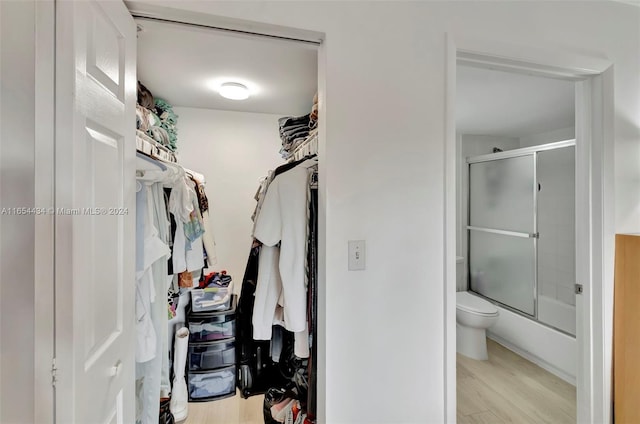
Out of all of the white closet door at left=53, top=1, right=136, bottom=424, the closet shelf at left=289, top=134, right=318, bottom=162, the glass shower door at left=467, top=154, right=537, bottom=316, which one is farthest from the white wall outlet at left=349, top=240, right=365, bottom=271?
the glass shower door at left=467, top=154, right=537, bottom=316

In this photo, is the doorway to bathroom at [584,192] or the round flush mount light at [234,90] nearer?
the doorway to bathroom at [584,192]

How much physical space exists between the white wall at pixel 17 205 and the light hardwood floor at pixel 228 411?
152 cm

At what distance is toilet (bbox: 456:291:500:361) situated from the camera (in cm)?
249

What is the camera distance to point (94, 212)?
0.74 meters

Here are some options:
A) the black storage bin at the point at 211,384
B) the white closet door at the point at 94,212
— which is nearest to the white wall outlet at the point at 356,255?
the white closet door at the point at 94,212

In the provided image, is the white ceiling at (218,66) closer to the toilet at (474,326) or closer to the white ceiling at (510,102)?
the white ceiling at (510,102)

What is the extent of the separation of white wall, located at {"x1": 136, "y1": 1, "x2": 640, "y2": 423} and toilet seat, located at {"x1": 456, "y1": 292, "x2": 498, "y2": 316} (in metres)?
1.55

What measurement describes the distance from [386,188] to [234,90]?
151cm

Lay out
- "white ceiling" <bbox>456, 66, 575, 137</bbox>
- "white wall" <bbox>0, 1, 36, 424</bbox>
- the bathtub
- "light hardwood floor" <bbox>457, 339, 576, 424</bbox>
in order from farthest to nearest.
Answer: the bathtub < "white ceiling" <bbox>456, 66, 575, 137</bbox> < "light hardwood floor" <bbox>457, 339, 576, 424</bbox> < "white wall" <bbox>0, 1, 36, 424</bbox>

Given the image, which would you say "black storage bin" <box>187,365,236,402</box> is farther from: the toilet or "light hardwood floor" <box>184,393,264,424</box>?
the toilet

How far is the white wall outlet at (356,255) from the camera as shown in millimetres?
1138

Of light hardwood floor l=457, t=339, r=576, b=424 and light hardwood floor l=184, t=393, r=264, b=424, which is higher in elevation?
light hardwood floor l=457, t=339, r=576, b=424

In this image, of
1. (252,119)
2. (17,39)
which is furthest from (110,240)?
(252,119)
